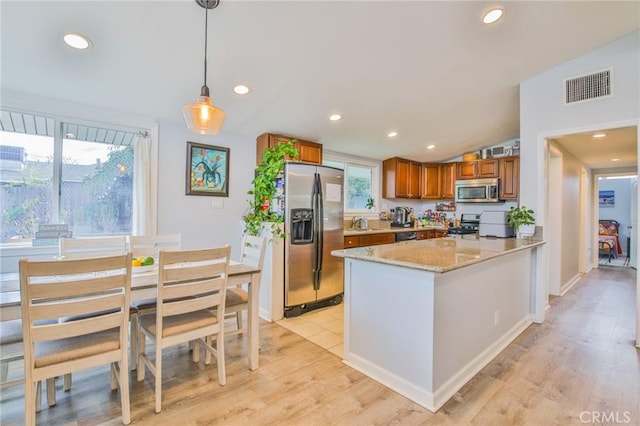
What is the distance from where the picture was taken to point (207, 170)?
3680 mm

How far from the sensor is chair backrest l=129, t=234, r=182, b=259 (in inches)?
101

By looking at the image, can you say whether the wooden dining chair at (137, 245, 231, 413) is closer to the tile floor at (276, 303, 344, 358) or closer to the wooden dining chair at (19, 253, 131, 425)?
the wooden dining chair at (19, 253, 131, 425)

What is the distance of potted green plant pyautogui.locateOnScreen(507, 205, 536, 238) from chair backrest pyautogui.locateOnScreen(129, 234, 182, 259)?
3.64m

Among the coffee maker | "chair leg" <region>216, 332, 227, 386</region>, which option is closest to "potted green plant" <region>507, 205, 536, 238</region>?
the coffee maker

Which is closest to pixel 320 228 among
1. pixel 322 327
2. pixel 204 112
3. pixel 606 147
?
pixel 322 327

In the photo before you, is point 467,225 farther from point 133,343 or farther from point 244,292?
point 133,343

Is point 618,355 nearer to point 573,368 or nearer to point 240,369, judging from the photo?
point 573,368

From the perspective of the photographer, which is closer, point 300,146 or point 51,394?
point 51,394

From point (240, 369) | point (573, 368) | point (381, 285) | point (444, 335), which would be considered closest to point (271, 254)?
point (240, 369)

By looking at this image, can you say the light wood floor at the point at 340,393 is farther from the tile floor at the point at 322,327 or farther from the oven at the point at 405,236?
the oven at the point at 405,236

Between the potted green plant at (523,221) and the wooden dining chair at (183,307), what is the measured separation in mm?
3198

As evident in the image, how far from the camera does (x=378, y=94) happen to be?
325cm

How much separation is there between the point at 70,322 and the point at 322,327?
6.99ft

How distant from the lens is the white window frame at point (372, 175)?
509cm
